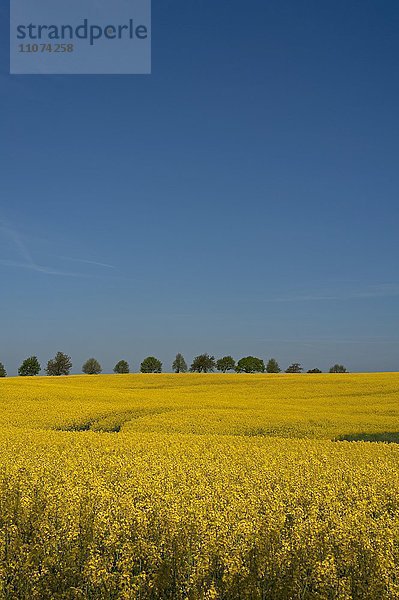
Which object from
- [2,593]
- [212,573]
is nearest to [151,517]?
[212,573]

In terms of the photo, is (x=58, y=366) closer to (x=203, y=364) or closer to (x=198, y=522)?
(x=203, y=364)

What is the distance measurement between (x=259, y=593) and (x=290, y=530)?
854mm

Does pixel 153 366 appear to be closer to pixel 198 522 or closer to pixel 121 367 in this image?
pixel 121 367

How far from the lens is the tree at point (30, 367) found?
103 m

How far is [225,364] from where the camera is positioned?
11025 cm

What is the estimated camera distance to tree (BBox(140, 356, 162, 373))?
107438mm

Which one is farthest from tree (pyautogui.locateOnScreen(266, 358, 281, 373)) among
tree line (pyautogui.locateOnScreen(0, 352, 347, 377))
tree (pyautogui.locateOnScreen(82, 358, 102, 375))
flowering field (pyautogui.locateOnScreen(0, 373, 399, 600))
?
flowering field (pyautogui.locateOnScreen(0, 373, 399, 600))

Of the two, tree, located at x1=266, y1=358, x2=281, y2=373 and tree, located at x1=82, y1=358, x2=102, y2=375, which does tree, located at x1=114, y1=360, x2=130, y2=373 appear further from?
tree, located at x1=266, y1=358, x2=281, y2=373

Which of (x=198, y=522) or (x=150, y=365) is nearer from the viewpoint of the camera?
(x=198, y=522)

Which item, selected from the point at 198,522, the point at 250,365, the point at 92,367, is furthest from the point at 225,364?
the point at 198,522

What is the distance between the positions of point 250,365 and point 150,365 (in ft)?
72.9

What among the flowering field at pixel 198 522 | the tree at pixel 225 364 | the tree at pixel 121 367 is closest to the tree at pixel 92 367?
the tree at pixel 121 367

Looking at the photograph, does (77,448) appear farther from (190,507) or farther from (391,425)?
(391,425)

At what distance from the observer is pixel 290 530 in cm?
609
